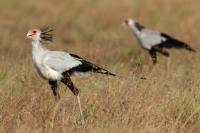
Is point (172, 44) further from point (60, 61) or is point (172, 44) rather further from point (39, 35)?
point (60, 61)

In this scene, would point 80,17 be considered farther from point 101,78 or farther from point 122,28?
point 101,78

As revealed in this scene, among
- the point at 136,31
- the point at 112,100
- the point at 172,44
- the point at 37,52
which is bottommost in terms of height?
the point at 112,100

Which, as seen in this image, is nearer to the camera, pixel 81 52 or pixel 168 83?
pixel 168 83

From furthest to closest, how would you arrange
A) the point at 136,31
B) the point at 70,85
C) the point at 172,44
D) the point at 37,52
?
the point at 136,31, the point at 172,44, the point at 37,52, the point at 70,85

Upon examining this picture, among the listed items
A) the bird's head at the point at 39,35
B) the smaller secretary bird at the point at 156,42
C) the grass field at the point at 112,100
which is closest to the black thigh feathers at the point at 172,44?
the smaller secretary bird at the point at 156,42

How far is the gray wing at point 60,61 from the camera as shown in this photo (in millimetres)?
7309

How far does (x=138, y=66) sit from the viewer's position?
707cm

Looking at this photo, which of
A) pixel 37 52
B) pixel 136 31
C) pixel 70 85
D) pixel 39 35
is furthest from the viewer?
pixel 136 31

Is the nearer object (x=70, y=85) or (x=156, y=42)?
(x=70, y=85)

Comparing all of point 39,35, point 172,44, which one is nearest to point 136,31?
point 172,44

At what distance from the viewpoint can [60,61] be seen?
289 inches

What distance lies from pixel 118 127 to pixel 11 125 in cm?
93

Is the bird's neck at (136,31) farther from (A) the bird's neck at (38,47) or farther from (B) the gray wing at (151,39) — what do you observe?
(A) the bird's neck at (38,47)

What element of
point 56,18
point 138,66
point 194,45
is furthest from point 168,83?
point 56,18
